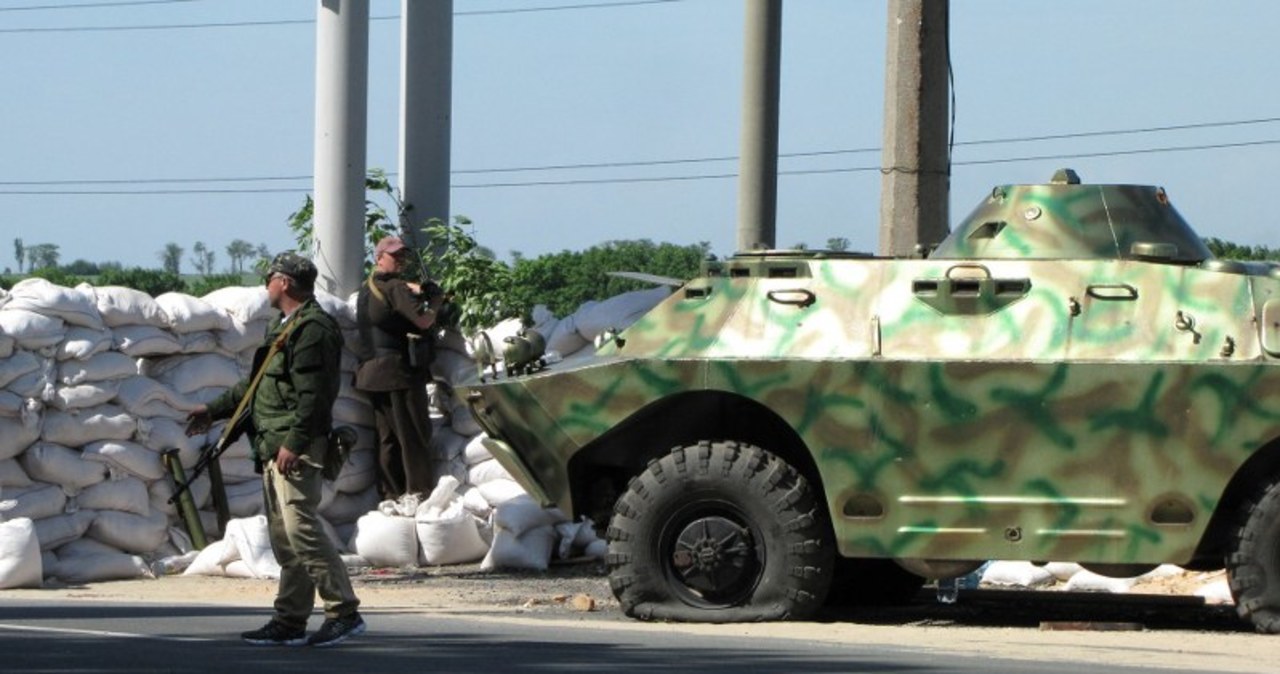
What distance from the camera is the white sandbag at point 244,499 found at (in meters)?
15.2

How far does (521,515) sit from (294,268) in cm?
461

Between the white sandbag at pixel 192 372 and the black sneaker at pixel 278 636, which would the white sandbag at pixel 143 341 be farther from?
the black sneaker at pixel 278 636

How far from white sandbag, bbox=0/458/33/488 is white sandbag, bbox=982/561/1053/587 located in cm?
547

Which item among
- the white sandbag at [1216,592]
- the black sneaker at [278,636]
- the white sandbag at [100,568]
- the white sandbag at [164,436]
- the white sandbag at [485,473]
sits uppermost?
the white sandbag at [164,436]

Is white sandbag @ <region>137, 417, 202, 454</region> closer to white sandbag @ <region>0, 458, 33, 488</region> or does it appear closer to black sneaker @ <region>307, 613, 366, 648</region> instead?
white sandbag @ <region>0, 458, 33, 488</region>

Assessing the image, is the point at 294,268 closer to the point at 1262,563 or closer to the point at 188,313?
the point at 1262,563

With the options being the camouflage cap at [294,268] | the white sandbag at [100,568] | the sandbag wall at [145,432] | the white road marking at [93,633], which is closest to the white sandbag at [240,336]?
the sandbag wall at [145,432]

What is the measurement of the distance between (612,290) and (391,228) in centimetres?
1054

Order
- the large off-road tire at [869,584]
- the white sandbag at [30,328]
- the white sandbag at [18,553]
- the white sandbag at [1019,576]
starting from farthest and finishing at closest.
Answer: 1. the white sandbag at [1019,576]
2. the white sandbag at [30,328]
3. the white sandbag at [18,553]
4. the large off-road tire at [869,584]

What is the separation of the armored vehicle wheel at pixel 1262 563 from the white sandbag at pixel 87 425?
661cm

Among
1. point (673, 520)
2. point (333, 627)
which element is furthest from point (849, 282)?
point (333, 627)

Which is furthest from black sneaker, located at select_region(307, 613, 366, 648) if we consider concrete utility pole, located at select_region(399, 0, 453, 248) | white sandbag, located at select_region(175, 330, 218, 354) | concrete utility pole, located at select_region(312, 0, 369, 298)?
concrete utility pole, located at select_region(399, 0, 453, 248)

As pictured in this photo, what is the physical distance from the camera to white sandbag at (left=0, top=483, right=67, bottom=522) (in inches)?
553

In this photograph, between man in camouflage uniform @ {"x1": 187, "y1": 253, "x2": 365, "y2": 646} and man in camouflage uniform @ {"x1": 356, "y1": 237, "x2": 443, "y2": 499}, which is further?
man in camouflage uniform @ {"x1": 356, "y1": 237, "x2": 443, "y2": 499}
